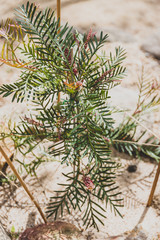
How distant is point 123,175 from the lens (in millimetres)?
1515

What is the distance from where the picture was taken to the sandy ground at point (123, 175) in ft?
4.18

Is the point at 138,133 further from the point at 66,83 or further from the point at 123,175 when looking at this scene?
the point at 66,83

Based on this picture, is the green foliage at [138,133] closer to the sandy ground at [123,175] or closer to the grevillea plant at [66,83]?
the grevillea plant at [66,83]

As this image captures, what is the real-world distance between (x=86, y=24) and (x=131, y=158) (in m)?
2.18

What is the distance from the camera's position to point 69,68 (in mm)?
737

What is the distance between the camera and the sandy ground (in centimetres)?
128

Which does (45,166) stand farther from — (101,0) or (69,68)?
(101,0)

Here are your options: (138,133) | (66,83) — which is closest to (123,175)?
(138,133)

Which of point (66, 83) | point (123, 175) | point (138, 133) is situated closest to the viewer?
point (66, 83)

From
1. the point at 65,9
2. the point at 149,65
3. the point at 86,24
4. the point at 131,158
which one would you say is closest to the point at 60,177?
the point at 131,158

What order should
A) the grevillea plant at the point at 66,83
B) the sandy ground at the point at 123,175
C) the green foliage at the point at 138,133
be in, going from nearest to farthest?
1. the grevillea plant at the point at 66,83
2. the green foliage at the point at 138,133
3. the sandy ground at the point at 123,175

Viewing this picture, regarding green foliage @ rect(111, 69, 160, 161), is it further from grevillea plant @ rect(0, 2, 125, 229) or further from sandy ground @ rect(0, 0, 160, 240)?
sandy ground @ rect(0, 0, 160, 240)

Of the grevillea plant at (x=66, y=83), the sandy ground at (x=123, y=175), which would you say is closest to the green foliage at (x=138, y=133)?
the grevillea plant at (x=66, y=83)

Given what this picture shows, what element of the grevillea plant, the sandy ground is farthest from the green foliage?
the sandy ground
